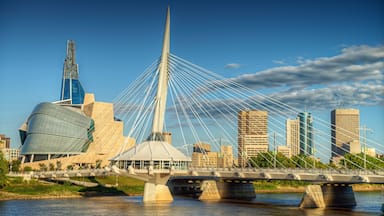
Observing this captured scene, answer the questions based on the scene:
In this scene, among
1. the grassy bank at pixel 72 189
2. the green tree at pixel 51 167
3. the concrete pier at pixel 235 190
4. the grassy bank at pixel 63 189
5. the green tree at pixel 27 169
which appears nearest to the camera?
the grassy bank at pixel 63 189

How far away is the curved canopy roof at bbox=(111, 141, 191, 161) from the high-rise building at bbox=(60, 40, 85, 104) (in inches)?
4002

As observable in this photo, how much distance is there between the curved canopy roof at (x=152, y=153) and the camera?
7388cm

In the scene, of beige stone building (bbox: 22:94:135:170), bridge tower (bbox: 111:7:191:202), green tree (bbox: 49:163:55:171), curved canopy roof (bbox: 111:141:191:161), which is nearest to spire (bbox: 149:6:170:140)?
bridge tower (bbox: 111:7:191:202)

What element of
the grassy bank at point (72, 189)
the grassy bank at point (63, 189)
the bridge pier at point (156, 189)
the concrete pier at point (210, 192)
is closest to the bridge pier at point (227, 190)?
the concrete pier at point (210, 192)

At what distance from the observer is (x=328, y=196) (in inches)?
2731

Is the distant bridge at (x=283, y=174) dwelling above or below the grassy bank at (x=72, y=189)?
above

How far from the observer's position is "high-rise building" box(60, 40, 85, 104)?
584 ft

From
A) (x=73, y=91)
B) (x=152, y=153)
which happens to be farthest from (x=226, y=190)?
(x=73, y=91)

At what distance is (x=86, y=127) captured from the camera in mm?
152125

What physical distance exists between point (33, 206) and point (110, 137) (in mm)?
91951

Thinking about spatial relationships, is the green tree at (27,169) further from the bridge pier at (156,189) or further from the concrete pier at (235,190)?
the bridge pier at (156,189)

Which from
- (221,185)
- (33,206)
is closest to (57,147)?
(221,185)

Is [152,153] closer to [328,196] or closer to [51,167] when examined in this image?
[328,196]

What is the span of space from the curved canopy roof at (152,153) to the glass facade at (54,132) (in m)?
74.0
